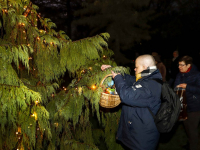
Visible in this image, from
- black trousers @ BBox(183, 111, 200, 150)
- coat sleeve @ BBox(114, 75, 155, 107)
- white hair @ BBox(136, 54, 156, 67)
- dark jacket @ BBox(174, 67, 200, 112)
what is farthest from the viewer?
black trousers @ BBox(183, 111, 200, 150)

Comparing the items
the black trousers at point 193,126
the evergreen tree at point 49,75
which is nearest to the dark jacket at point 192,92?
the black trousers at point 193,126

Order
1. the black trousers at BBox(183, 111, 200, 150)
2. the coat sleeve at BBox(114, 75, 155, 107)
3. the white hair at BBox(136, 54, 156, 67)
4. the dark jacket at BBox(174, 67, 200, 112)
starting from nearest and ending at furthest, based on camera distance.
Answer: the coat sleeve at BBox(114, 75, 155, 107) < the white hair at BBox(136, 54, 156, 67) < the dark jacket at BBox(174, 67, 200, 112) < the black trousers at BBox(183, 111, 200, 150)

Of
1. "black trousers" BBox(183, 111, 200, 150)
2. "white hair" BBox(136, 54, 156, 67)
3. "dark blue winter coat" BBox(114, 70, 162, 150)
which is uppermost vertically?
"white hair" BBox(136, 54, 156, 67)

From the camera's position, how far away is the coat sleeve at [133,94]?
6.46ft

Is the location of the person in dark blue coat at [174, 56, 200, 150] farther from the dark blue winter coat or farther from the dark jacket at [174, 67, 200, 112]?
the dark blue winter coat

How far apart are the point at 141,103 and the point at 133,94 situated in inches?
6.7

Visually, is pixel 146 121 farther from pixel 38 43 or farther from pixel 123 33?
pixel 123 33

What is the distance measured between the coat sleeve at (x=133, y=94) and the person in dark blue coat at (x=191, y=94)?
1.56 metres

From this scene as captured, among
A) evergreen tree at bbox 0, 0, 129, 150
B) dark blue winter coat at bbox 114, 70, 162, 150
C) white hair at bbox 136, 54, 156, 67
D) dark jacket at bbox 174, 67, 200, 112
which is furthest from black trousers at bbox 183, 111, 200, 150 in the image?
evergreen tree at bbox 0, 0, 129, 150

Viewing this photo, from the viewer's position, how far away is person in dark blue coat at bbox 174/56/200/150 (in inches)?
128

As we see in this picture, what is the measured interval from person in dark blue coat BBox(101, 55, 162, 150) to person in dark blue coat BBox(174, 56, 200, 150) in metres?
1.42

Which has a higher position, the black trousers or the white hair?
the white hair

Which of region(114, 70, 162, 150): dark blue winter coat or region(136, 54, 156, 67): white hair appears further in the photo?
region(136, 54, 156, 67): white hair

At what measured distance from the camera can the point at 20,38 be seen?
2.31 m
